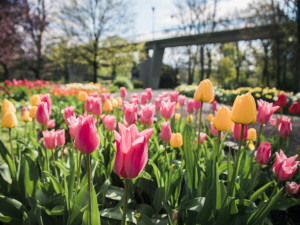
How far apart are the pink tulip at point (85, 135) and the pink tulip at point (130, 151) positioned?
152 mm

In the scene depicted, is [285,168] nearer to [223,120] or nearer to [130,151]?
[223,120]

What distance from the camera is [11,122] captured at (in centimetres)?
156

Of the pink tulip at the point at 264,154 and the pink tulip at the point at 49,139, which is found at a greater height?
the pink tulip at the point at 49,139

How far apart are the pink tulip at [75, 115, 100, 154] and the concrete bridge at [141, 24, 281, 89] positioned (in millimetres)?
19126

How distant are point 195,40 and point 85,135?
2495 centimetres

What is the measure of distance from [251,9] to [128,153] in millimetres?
22463

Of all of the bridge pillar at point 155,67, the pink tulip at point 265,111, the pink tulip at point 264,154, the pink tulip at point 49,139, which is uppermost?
the bridge pillar at point 155,67

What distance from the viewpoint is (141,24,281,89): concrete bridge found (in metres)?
17.5

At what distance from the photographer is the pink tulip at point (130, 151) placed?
0.71 meters

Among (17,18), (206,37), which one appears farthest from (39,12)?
(206,37)

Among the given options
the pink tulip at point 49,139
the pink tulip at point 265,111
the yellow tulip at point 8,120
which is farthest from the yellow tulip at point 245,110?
the yellow tulip at point 8,120

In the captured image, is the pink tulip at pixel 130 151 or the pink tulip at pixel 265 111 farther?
the pink tulip at pixel 265 111

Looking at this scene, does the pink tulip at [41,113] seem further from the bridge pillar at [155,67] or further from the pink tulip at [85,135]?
the bridge pillar at [155,67]

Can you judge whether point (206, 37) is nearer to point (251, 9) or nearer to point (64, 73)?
point (251, 9)
